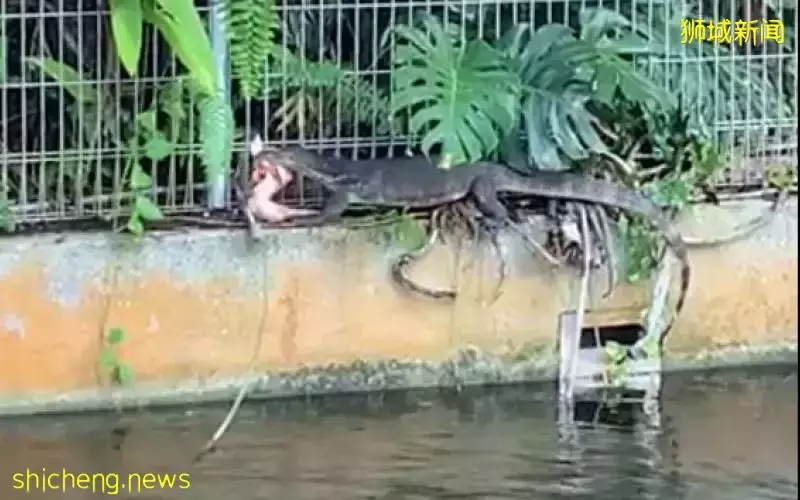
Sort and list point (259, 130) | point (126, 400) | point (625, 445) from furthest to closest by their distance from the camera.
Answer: point (259, 130), point (126, 400), point (625, 445)

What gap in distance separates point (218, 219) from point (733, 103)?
221 centimetres

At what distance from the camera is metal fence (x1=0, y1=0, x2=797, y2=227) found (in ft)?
24.4

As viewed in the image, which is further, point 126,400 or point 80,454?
point 126,400

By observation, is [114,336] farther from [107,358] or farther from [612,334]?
[612,334]

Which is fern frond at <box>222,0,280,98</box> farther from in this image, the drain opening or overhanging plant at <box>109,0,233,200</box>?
the drain opening

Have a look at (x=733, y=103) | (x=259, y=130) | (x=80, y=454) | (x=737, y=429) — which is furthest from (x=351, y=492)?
(x=733, y=103)

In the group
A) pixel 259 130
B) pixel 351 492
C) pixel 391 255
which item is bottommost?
pixel 351 492

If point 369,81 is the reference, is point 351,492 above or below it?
below

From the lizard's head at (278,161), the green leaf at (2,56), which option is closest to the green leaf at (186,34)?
the lizard's head at (278,161)

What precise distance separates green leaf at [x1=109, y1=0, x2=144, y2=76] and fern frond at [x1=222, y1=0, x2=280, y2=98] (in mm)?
328

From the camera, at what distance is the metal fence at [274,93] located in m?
7.43

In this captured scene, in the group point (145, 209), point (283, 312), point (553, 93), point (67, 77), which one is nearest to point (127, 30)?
point (67, 77)

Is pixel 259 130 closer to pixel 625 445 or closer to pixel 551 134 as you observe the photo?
pixel 551 134

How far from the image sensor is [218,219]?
24.4 ft
